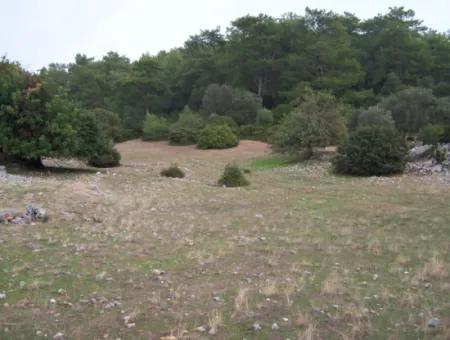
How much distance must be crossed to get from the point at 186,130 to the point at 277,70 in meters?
19.7

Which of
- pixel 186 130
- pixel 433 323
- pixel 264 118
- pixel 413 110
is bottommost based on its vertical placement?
pixel 433 323

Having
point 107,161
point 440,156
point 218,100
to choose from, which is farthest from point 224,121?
point 440,156

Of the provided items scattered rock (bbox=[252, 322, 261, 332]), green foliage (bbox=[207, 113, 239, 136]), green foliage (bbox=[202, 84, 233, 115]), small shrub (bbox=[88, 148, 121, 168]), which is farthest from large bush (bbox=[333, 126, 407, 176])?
green foliage (bbox=[202, 84, 233, 115])

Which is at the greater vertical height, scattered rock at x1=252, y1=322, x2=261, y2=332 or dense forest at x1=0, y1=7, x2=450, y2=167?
dense forest at x1=0, y1=7, x2=450, y2=167

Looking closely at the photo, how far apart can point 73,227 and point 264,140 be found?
3762cm

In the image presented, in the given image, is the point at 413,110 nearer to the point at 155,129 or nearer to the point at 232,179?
the point at 155,129

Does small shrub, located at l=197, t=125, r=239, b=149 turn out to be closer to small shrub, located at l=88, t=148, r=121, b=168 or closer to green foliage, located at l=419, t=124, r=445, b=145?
green foliage, located at l=419, t=124, r=445, b=145

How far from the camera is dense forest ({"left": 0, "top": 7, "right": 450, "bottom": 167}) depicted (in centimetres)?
5541

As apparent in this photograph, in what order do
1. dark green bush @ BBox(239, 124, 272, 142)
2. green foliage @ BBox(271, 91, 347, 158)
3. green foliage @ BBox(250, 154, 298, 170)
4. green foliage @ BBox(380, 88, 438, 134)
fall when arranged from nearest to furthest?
green foliage @ BBox(271, 91, 347, 158)
green foliage @ BBox(250, 154, 298, 170)
green foliage @ BBox(380, 88, 438, 134)
dark green bush @ BBox(239, 124, 272, 142)

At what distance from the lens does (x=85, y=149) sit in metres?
21.7

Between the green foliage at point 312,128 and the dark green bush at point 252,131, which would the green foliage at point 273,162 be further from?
the dark green bush at point 252,131

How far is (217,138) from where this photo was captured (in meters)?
43.2

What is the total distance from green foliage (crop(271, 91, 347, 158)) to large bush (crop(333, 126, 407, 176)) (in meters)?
5.29

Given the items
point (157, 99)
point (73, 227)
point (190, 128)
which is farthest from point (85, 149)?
point (157, 99)
